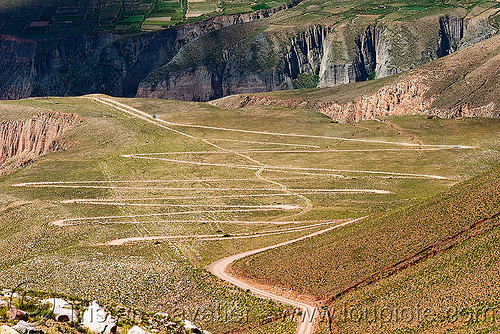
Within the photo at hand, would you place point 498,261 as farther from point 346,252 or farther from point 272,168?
point 272,168

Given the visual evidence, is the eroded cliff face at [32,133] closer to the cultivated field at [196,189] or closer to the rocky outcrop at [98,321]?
A: the cultivated field at [196,189]

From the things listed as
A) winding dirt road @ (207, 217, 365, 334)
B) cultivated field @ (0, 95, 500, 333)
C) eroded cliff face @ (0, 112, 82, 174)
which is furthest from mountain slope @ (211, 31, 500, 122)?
winding dirt road @ (207, 217, 365, 334)

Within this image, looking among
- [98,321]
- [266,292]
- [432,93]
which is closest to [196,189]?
[266,292]

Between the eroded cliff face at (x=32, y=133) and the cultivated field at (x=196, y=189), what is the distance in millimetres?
3971

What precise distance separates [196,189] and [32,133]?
63599mm

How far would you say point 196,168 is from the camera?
345ft

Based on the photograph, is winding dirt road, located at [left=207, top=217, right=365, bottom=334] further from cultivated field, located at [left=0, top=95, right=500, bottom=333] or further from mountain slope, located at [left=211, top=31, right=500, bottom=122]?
mountain slope, located at [left=211, top=31, right=500, bottom=122]

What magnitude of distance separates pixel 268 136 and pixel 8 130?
58.6 metres

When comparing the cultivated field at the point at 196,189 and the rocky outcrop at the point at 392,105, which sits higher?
the rocky outcrop at the point at 392,105

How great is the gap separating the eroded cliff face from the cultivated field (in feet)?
13.0

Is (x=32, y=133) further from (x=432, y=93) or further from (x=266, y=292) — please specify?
(x=266, y=292)

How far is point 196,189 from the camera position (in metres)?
92.2

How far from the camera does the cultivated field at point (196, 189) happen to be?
53.8 metres

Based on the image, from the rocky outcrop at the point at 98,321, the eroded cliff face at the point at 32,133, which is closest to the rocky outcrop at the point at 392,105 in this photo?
the eroded cliff face at the point at 32,133
